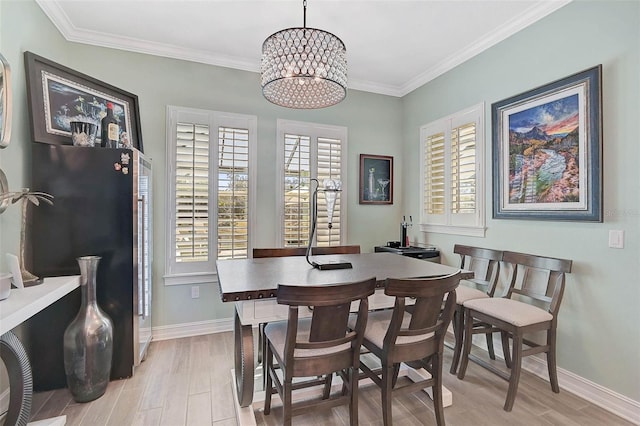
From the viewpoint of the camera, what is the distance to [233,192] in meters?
3.38

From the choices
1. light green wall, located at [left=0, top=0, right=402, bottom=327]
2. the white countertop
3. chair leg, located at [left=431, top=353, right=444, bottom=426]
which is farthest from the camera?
light green wall, located at [left=0, top=0, right=402, bottom=327]

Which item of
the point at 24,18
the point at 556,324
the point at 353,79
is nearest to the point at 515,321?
the point at 556,324

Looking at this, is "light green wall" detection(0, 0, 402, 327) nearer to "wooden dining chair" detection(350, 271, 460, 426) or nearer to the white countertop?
the white countertop

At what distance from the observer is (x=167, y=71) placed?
10.4 ft

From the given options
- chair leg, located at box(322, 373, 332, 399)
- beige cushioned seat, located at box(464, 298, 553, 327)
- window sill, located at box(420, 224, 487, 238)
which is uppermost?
window sill, located at box(420, 224, 487, 238)

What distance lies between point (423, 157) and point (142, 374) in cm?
363

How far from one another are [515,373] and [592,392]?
0.64 metres

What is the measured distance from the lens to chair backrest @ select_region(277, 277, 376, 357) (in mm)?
1377

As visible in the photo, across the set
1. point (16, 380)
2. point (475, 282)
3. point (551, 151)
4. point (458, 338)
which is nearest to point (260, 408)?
point (16, 380)

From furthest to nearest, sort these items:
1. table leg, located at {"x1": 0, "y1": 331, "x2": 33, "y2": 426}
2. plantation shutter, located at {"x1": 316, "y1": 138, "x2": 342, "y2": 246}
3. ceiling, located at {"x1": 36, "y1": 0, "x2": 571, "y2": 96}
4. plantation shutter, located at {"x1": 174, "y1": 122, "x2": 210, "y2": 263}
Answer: plantation shutter, located at {"x1": 316, "y1": 138, "x2": 342, "y2": 246} < plantation shutter, located at {"x1": 174, "y1": 122, "x2": 210, "y2": 263} < ceiling, located at {"x1": 36, "y1": 0, "x2": 571, "y2": 96} < table leg, located at {"x1": 0, "y1": 331, "x2": 33, "y2": 426}

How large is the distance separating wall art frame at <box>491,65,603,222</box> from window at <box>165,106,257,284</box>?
2.52m

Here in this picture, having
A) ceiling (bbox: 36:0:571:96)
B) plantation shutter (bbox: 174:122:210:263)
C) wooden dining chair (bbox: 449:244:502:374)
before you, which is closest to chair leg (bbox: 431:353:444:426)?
wooden dining chair (bbox: 449:244:502:374)

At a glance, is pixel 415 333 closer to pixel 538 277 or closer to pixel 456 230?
pixel 538 277

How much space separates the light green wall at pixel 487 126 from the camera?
201 cm
